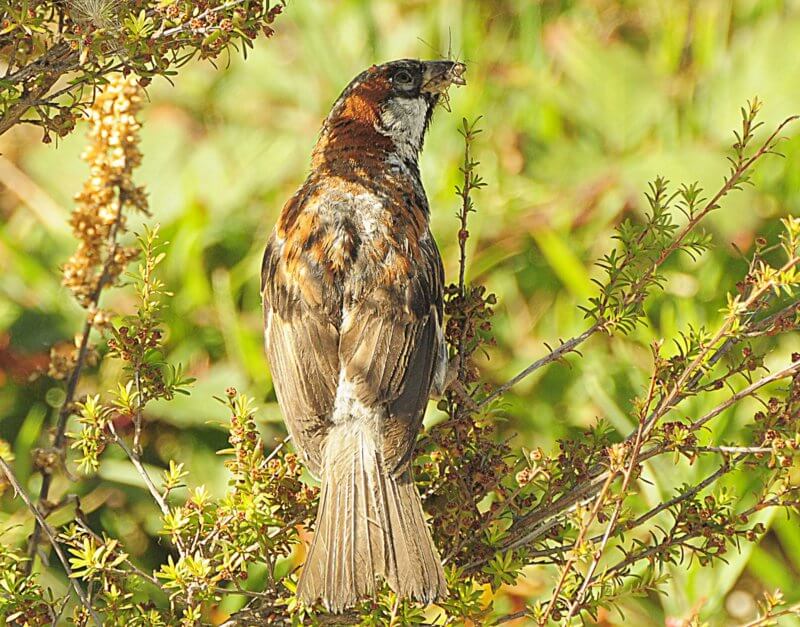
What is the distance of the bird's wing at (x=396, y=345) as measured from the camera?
95.4 inches

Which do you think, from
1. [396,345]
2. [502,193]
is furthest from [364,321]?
[502,193]

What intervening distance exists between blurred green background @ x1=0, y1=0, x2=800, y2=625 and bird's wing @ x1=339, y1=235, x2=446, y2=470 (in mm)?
1445

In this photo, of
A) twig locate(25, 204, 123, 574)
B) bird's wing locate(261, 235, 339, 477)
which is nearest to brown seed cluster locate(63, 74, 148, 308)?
twig locate(25, 204, 123, 574)

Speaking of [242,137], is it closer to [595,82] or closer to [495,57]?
[495,57]

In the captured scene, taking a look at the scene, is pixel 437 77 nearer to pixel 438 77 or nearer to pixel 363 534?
pixel 438 77

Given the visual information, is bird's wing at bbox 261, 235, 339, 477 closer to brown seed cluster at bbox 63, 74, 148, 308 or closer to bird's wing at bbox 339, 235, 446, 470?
bird's wing at bbox 339, 235, 446, 470

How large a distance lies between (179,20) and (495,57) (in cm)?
359

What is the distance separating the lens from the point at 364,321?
2518 mm

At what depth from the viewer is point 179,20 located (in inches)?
72.3

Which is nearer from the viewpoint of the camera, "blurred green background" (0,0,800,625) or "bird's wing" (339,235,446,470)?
"bird's wing" (339,235,446,470)

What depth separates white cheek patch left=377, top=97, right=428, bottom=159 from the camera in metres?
2.90

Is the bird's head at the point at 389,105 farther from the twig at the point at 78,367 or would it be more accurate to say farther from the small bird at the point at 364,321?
the twig at the point at 78,367

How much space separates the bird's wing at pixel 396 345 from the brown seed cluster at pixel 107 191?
1.68 ft

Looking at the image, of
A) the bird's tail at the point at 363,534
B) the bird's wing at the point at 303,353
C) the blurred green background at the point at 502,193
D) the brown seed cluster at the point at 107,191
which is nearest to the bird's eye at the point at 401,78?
the bird's wing at the point at 303,353
